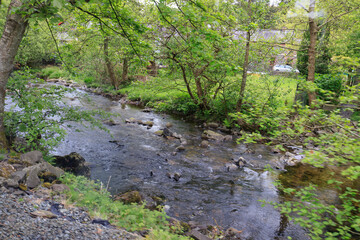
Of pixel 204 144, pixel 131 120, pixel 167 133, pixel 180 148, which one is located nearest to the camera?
pixel 180 148

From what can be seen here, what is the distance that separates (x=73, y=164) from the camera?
28.8 feet

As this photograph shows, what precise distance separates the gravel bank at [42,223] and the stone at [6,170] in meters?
0.73

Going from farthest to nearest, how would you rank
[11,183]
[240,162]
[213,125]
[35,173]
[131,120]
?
[213,125] < [131,120] < [240,162] < [35,173] < [11,183]

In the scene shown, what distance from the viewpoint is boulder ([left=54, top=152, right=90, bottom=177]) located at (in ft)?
28.0

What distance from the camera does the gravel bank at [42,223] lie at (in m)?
3.78

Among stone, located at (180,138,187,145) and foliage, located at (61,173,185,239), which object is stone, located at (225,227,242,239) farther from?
stone, located at (180,138,187,145)

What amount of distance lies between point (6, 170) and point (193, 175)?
5958mm

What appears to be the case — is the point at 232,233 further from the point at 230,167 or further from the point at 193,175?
the point at 230,167

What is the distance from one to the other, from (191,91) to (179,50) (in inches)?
175

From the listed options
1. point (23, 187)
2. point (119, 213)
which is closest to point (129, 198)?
point (119, 213)

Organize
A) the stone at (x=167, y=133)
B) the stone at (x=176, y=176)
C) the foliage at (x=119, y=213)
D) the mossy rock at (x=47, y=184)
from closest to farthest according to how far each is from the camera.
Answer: the foliage at (x=119, y=213), the mossy rock at (x=47, y=184), the stone at (x=176, y=176), the stone at (x=167, y=133)

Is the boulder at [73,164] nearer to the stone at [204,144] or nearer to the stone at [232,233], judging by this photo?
the stone at [232,233]

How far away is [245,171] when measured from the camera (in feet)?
34.1

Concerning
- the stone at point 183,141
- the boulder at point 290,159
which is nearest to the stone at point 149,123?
the stone at point 183,141
